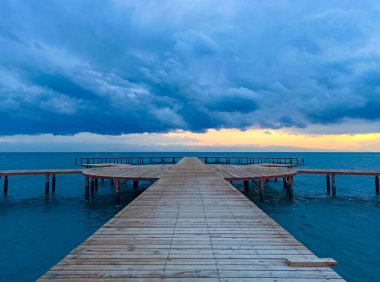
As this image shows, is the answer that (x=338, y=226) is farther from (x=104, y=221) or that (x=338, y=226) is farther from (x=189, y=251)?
(x=104, y=221)

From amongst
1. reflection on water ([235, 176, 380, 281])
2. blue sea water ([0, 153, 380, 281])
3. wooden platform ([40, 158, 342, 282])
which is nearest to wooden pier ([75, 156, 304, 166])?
blue sea water ([0, 153, 380, 281])

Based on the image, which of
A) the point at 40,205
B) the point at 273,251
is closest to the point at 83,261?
the point at 273,251

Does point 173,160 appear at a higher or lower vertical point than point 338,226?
higher

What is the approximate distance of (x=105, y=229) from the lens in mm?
5473

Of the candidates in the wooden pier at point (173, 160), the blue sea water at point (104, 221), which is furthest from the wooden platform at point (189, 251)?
the wooden pier at point (173, 160)

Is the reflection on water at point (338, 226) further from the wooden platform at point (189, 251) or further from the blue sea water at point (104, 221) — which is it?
the wooden platform at point (189, 251)

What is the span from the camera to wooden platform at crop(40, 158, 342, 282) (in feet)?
11.1

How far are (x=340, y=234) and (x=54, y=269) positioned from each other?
13.1 m

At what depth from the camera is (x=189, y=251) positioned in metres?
4.23

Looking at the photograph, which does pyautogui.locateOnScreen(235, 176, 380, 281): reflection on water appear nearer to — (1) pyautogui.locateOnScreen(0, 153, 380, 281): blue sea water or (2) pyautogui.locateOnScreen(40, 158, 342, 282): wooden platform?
(1) pyautogui.locateOnScreen(0, 153, 380, 281): blue sea water

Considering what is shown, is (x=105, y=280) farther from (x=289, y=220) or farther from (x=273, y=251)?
(x=289, y=220)

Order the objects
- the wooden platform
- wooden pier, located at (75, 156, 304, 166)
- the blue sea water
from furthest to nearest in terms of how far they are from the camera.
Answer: wooden pier, located at (75, 156, 304, 166) < the blue sea water < the wooden platform

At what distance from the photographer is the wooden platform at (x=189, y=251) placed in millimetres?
3379

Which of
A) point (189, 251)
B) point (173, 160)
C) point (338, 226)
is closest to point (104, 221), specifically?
point (189, 251)
